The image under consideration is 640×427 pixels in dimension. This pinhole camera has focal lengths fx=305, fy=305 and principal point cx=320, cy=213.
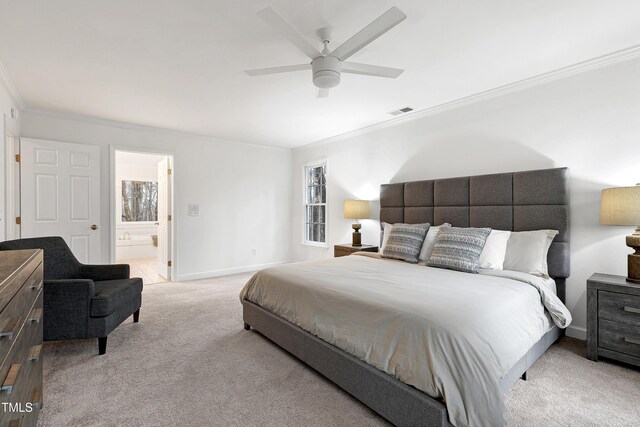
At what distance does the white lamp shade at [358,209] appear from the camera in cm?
466

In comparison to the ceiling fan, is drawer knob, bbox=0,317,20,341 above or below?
below

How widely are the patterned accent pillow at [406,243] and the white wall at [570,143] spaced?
0.93 m

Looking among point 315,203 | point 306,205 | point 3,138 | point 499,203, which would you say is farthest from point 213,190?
point 499,203

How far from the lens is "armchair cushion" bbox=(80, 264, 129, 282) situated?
312cm

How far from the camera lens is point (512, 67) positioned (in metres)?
2.87

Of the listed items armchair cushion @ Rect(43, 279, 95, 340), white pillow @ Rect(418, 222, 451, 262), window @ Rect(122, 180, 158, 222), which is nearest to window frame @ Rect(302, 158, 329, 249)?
white pillow @ Rect(418, 222, 451, 262)

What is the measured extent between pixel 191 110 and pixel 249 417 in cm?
362

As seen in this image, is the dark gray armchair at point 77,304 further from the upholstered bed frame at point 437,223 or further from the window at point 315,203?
the window at point 315,203

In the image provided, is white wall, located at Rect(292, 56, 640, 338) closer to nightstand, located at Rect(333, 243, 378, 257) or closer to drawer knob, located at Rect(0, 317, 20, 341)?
nightstand, located at Rect(333, 243, 378, 257)

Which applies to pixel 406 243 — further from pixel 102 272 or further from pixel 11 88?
pixel 11 88

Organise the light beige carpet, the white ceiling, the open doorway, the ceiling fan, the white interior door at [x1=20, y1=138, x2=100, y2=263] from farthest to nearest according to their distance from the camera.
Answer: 1. the open doorway
2. the white interior door at [x1=20, y1=138, x2=100, y2=263]
3. the white ceiling
4. the ceiling fan
5. the light beige carpet

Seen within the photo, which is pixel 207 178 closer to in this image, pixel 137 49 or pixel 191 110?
pixel 191 110

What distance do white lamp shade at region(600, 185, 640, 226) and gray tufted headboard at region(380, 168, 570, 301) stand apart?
0.36 meters

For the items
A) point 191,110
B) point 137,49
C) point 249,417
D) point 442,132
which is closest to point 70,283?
point 249,417
